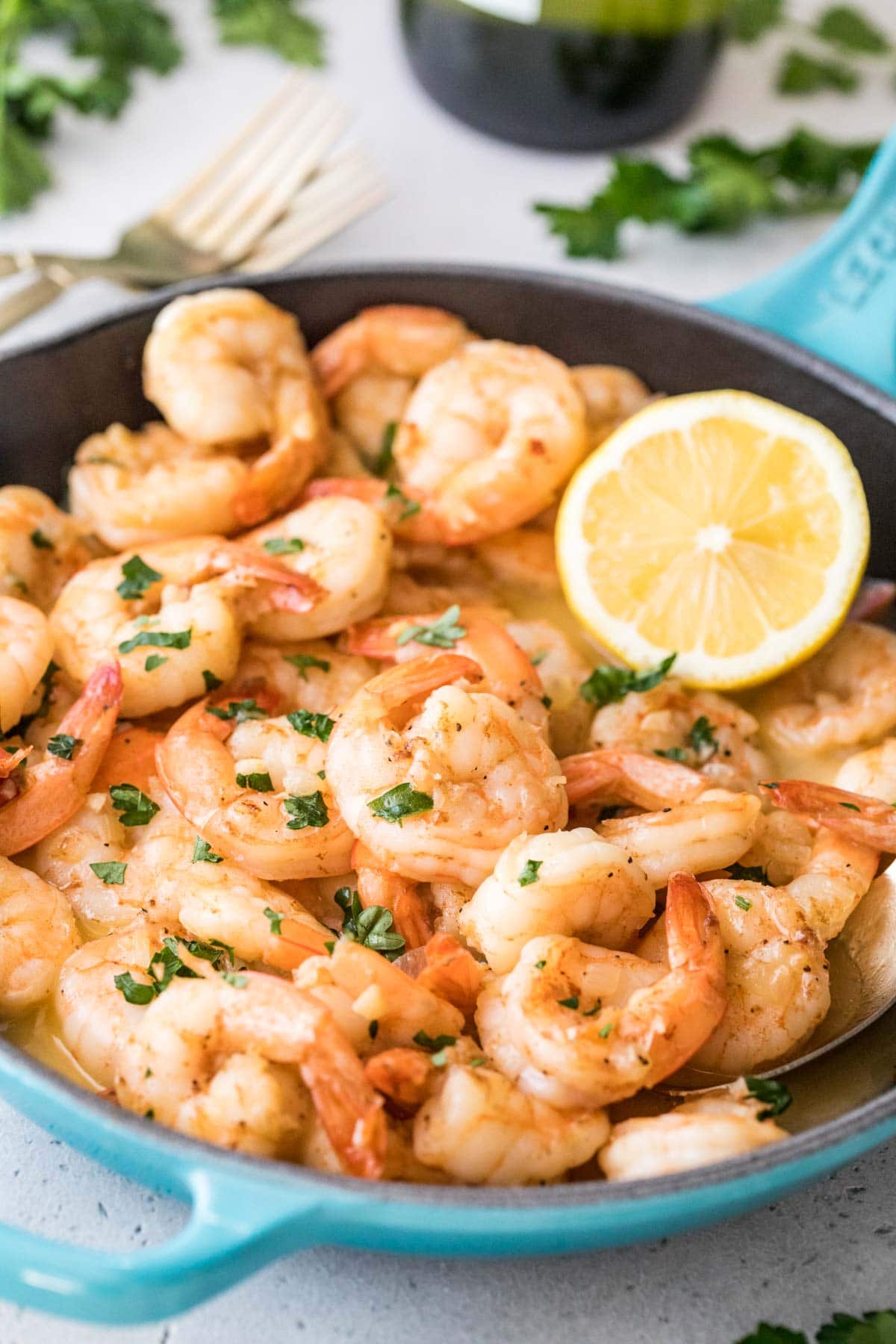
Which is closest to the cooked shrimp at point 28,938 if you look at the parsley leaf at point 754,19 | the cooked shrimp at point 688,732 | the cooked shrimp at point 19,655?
the cooked shrimp at point 19,655

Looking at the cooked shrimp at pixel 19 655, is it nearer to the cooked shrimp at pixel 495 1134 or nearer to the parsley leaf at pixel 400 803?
the parsley leaf at pixel 400 803

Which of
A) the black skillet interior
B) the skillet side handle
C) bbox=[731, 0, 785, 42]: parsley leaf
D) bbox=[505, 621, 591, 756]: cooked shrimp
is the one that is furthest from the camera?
bbox=[731, 0, 785, 42]: parsley leaf

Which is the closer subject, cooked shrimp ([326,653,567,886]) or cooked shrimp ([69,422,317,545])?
cooked shrimp ([326,653,567,886])

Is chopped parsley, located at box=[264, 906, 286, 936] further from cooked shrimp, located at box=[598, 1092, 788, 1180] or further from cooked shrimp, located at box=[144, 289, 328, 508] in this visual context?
cooked shrimp, located at box=[144, 289, 328, 508]

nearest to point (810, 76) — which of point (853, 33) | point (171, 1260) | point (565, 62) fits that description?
point (853, 33)

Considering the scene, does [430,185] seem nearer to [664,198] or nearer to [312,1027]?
[664,198]

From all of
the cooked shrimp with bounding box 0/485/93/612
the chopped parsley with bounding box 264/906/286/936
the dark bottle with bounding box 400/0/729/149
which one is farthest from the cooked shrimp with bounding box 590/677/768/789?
the dark bottle with bounding box 400/0/729/149
